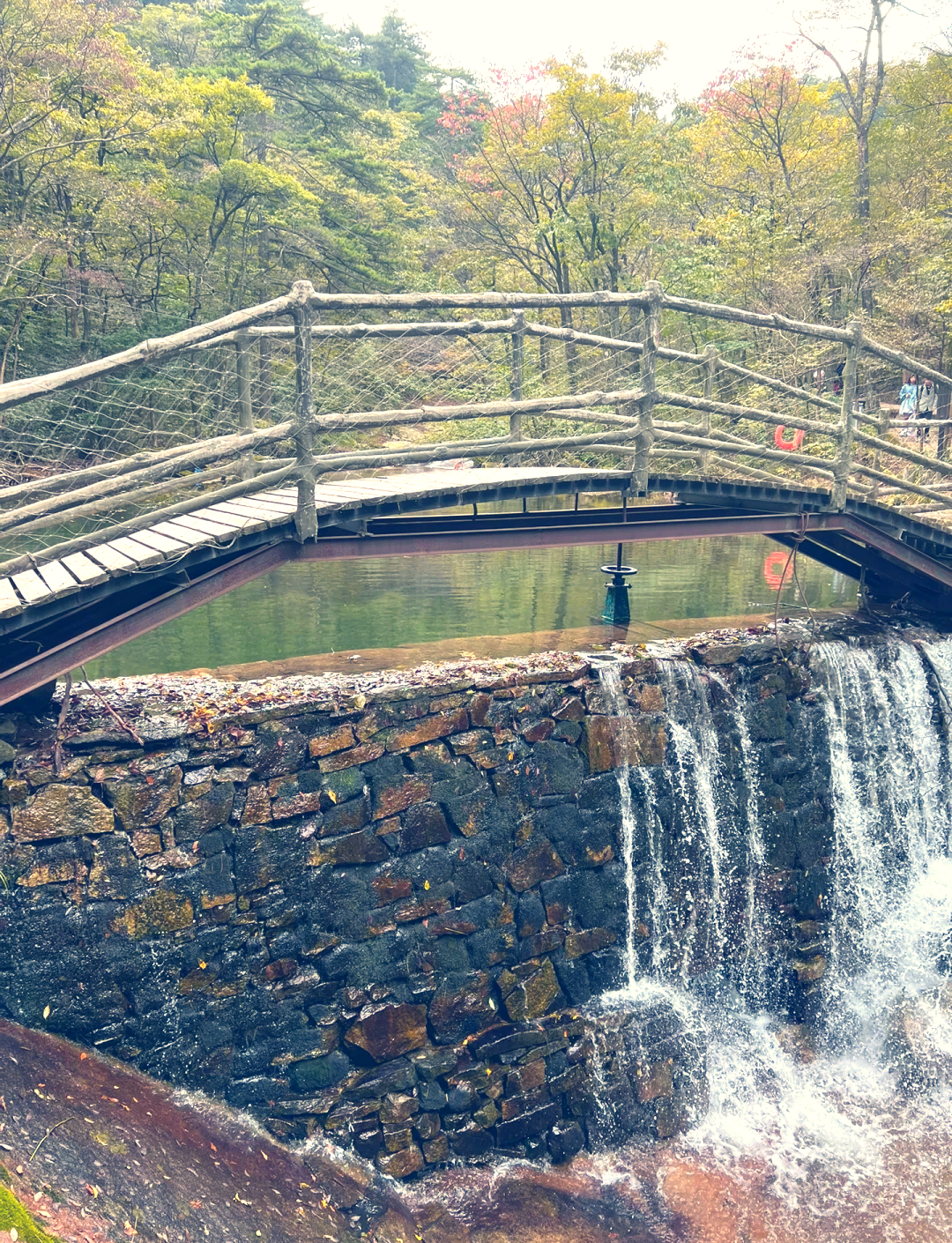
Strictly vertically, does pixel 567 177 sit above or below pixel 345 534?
above

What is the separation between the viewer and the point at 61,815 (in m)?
6.27

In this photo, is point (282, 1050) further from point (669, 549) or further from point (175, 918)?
point (669, 549)

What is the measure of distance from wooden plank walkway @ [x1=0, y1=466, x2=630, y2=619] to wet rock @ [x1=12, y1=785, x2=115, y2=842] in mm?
1454

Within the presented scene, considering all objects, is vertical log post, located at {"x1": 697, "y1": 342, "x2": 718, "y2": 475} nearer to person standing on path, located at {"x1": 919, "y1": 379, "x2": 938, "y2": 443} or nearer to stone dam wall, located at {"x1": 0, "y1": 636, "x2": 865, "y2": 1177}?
stone dam wall, located at {"x1": 0, "y1": 636, "x2": 865, "y2": 1177}

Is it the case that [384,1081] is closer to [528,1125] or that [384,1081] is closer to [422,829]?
[528,1125]

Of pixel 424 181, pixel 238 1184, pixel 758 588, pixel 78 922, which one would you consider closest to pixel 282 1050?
pixel 238 1184

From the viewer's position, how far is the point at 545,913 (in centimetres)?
796

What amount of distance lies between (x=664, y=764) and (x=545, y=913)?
1.74 metres

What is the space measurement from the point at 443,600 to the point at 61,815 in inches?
282

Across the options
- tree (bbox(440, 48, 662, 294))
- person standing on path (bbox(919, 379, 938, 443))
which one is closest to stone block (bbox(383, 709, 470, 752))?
person standing on path (bbox(919, 379, 938, 443))

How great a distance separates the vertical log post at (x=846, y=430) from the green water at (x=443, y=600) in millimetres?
2273

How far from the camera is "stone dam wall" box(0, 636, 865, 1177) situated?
21.0ft

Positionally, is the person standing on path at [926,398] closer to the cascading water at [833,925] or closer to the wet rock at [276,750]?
the cascading water at [833,925]

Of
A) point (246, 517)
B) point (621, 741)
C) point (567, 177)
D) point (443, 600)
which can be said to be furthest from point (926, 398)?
point (246, 517)
